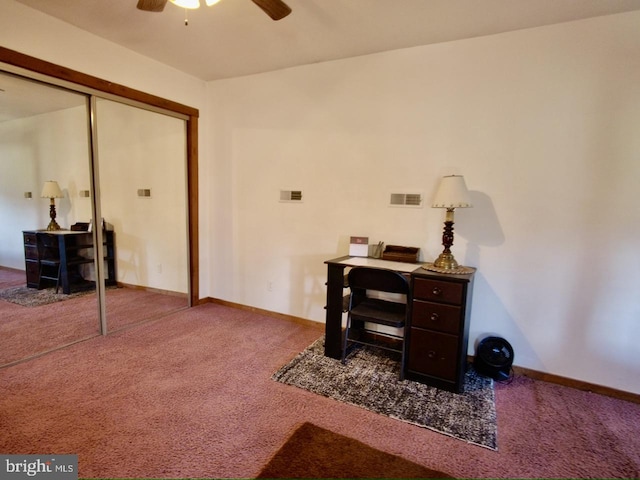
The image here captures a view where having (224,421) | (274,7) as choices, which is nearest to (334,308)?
(224,421)

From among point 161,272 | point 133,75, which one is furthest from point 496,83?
point 161,272

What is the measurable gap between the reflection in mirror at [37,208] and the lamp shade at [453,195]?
303 cm

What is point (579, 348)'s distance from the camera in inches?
90.4

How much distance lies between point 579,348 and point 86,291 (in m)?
4.28

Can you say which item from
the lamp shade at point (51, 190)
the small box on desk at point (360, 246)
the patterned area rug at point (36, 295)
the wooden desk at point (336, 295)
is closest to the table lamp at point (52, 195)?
the lamp shade at point (51, 190)

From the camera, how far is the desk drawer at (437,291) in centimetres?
211

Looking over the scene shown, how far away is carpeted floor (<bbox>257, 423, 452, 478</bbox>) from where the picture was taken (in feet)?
4.88

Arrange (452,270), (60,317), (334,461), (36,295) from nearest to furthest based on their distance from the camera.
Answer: (334,461) < (452,270) < (36,295) < (60,317)

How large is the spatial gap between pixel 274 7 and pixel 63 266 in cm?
293

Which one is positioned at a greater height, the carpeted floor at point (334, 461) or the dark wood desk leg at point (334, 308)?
the dark wood desk leg at point (334, 308)

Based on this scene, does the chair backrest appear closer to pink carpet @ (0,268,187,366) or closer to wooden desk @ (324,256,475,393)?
wooden desk @ (324,256,475,393)

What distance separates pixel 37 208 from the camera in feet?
8.70

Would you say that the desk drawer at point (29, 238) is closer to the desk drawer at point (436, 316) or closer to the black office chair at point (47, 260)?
the black office chair at point (47, 260)

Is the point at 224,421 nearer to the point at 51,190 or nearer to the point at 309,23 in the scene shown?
the point at 51,190
